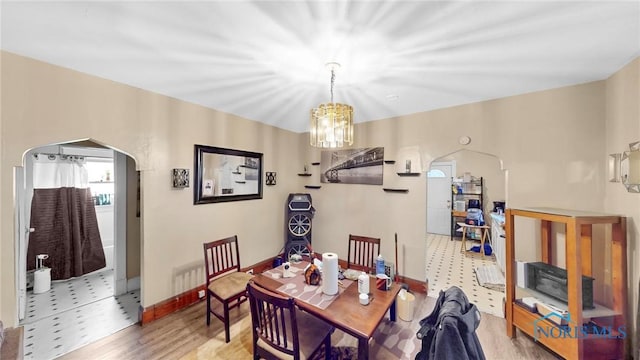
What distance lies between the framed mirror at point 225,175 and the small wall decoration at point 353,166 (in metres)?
1.19

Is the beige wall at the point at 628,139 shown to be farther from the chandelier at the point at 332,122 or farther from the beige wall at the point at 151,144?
the beige wall at the point at 151,144

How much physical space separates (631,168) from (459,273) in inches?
110

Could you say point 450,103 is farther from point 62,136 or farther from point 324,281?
point 62,136

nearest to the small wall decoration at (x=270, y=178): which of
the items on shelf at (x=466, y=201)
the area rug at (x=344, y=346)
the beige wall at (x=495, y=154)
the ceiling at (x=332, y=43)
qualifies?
the beige wall at (x=495, y=154)

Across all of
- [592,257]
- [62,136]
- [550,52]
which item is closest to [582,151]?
[592,257]

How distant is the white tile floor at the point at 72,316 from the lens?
2135 millimetres

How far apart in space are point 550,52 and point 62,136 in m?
4.02

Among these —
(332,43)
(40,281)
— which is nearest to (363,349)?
(332,43)

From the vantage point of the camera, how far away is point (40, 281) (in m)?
2.99

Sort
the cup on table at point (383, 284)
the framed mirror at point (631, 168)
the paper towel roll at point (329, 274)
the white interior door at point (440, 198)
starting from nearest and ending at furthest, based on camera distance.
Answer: the framed mirror at point (631, 168) → the paper towel roll at point (329, 274) → the cup on table at point (383, 284) → the white interior door at point (440, 198)

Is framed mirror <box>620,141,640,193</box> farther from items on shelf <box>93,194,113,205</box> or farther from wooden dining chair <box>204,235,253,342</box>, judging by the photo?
items on shelf <box>93,194,113,205</box>

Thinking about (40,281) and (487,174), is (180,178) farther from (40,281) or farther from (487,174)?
(487,174)

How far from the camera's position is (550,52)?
1729 millimetres

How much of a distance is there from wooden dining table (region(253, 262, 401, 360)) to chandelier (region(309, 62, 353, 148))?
1.29 m
